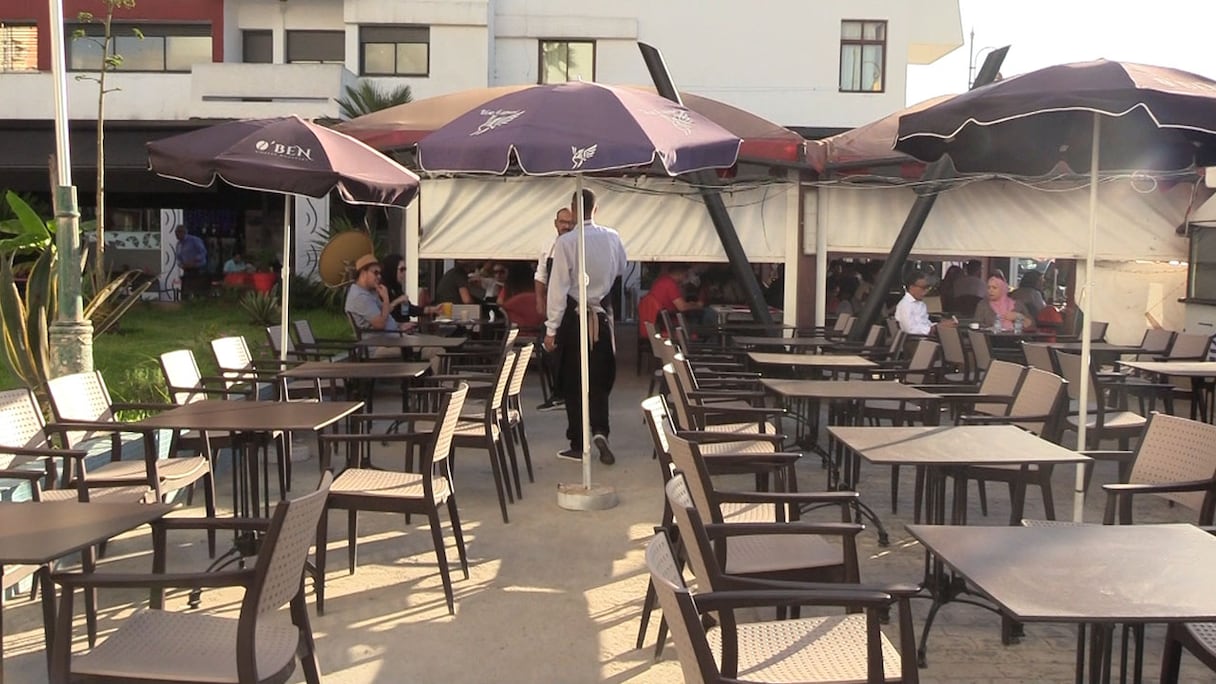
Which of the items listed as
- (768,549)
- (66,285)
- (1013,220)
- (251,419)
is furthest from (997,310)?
(66,285)

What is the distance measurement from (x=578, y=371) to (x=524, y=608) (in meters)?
3.00

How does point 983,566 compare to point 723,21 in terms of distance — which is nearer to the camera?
point 983,566

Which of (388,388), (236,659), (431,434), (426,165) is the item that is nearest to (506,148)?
(426,165)

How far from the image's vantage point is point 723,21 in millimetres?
23500

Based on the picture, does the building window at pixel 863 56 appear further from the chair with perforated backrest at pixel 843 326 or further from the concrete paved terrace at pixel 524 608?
the concrete paved terrace at pixel 524 608

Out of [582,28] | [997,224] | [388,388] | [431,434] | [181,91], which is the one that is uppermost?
[582,28]

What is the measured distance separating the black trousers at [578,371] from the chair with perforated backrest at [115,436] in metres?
2.78

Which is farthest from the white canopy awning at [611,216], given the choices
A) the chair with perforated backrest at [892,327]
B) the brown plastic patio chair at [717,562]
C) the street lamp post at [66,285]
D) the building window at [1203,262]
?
the brown plastic patio chair at [717,562]

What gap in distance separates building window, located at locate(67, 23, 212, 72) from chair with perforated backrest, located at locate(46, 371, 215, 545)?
21.3m

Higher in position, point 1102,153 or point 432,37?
point 432,37

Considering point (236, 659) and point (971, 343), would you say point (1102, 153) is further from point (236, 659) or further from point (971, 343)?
point (236, 659)

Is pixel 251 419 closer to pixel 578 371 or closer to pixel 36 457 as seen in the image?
pixel 36 457

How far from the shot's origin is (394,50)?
937 inches

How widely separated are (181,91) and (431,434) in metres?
20.3
